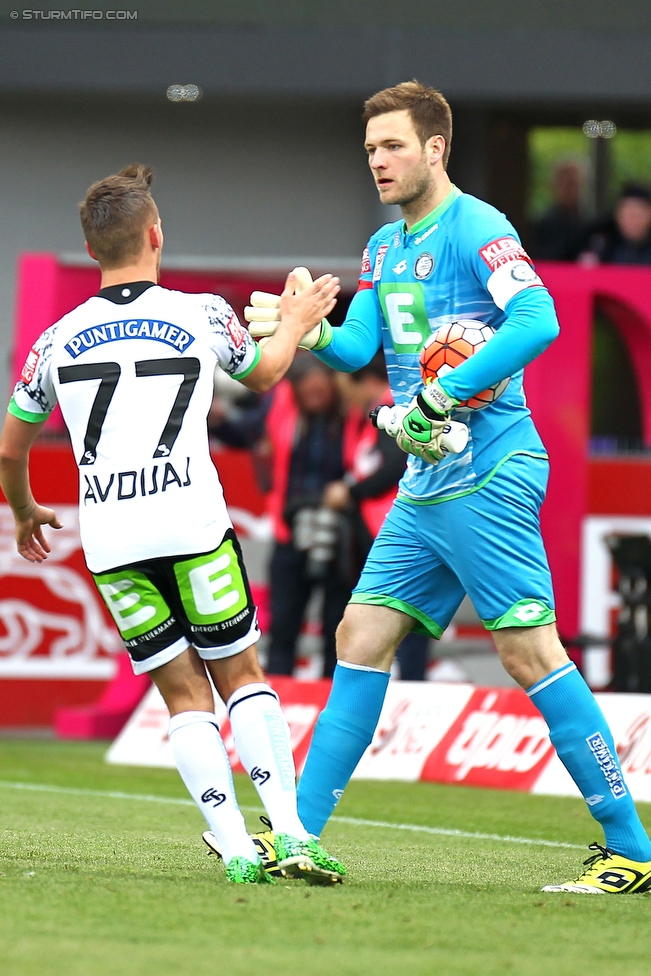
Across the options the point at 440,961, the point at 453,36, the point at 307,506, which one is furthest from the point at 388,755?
the point at 453,36

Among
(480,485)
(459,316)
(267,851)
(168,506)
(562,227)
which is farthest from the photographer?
(562,227)

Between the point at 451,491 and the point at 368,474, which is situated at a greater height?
the point at 451,491

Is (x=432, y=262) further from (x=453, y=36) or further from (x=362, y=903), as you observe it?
(x=453, y=36)

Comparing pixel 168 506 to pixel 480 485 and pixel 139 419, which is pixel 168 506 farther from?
pixel 480 485

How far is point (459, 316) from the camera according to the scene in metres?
5.14

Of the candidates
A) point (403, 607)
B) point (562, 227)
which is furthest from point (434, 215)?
point (562, 227)

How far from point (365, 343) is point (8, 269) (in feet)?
35.6

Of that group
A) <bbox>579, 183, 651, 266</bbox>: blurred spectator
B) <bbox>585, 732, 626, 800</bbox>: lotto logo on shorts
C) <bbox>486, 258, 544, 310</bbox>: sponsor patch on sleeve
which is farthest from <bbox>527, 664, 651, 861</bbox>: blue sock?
<bbox>579, 183, 651, 266</bbox>: blurred spectator

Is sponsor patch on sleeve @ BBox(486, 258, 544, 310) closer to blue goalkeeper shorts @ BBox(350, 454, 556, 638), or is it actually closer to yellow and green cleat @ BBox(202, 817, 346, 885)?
blue goalkeeper shorts @ BBox(350, 454, 556, 638)

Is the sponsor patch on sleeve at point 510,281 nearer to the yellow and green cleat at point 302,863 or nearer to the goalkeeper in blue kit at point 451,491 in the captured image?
the goalkeeper in blue kit at point 451,491

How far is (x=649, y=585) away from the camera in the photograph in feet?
35.7

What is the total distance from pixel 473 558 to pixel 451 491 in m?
0.22

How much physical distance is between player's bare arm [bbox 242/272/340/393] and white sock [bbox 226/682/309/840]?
2.86 feet

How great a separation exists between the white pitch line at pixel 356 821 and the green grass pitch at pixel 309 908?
0.20ft
